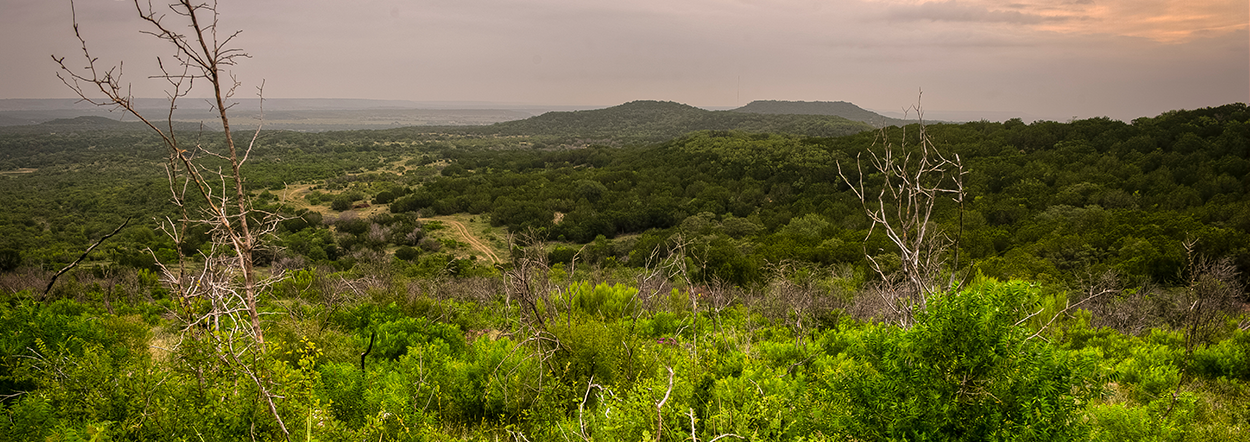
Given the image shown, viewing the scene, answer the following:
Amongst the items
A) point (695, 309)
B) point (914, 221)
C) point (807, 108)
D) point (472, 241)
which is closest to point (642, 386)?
point (695, 309)

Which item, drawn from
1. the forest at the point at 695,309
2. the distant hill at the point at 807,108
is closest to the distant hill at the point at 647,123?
the distant hill at the point at 807,108

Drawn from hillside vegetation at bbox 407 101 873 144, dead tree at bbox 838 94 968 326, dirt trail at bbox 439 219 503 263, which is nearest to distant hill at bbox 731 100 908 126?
hillside vegetation at bbox 407 101 873 144

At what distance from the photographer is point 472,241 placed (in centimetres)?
2866

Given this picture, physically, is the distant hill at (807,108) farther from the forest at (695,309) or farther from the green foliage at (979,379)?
the green foliage at (979,379)

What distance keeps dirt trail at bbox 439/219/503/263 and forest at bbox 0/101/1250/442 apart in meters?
0.25

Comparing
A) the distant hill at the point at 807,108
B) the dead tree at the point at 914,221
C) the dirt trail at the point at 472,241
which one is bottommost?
the dirt trail at the point at 472,241

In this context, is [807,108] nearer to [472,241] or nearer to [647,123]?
[647,123]

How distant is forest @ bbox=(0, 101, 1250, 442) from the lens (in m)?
2.53

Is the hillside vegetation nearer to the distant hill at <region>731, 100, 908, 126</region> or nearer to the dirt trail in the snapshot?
the distant hill at <region>731, 100, 908, 126</region>

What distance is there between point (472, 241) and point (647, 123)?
9669cm

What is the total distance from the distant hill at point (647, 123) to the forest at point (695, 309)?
58.0 m

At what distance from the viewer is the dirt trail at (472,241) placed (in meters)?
25.8

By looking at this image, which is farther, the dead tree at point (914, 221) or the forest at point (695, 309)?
the dead tree at point (914, 221)

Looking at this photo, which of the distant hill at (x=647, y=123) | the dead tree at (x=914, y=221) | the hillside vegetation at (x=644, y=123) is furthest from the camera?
the distant hill at (x=647, y=123)
